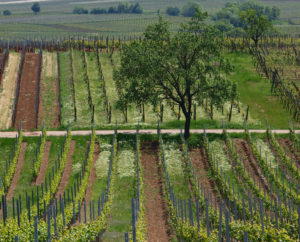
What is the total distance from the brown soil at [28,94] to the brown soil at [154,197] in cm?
1201

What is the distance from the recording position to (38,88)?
59969mm

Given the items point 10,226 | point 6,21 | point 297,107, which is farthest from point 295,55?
point 6,21

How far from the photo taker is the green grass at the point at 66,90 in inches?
2150

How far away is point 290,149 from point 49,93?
87.8ft

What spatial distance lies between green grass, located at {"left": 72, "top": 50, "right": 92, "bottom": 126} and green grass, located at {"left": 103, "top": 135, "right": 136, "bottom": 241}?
731cm

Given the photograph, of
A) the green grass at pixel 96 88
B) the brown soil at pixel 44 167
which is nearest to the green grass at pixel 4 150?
the brown soil at pixel 44 167

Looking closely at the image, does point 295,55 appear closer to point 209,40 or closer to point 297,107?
point 297,107

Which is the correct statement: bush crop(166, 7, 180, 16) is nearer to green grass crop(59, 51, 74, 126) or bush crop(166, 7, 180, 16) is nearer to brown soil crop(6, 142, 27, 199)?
green grass crop(59, 51, 74, 126)

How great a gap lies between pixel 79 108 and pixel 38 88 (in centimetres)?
619

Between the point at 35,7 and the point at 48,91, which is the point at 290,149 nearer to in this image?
the point at 48,91

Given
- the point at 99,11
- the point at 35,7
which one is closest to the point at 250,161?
the point at 99,11

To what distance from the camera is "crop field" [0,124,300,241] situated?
29.2 metres

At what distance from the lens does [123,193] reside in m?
39.0

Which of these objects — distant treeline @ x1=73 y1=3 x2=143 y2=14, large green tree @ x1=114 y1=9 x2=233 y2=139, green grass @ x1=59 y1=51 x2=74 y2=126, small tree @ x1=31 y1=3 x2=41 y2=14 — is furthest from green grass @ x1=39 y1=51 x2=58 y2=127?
small tree @ x1=31 y1=3 x2=41 y2=14
